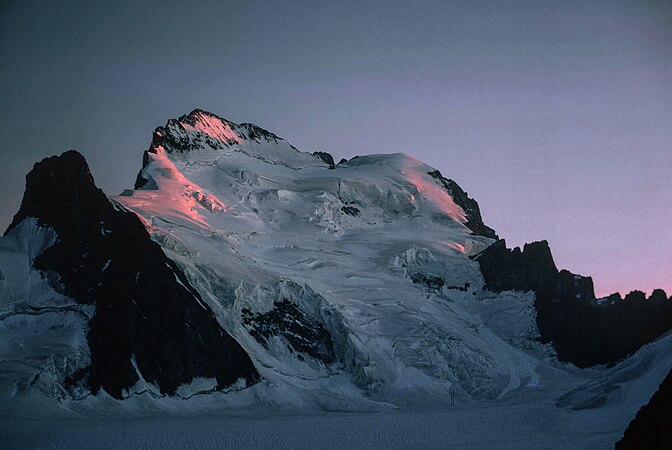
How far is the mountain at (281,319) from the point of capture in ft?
442

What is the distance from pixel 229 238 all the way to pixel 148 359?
4568cm

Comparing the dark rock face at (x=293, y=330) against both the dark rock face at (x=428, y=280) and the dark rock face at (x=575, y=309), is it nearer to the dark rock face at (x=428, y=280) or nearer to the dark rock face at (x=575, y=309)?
the dark rock face at (x=428, y=280)

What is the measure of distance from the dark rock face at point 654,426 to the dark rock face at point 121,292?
66.6m

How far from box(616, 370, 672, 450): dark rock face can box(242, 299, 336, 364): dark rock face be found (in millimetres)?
72508

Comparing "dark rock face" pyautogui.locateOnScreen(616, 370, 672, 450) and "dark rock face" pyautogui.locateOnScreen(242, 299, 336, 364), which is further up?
"dark rock face" pyautogui.locateOnScreen(242, 299, 336, 364)

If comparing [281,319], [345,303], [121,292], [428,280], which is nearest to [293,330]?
[281,319]

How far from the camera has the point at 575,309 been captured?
181500 millimetres

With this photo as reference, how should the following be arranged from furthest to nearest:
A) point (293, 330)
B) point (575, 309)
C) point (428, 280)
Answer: point (428, 280)
point (575, 309)
point (293, 330)

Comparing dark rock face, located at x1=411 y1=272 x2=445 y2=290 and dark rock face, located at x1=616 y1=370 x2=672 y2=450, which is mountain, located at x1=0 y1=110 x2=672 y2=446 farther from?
dark rock face, located at x1=616 y1=370 x2=672 y2=450

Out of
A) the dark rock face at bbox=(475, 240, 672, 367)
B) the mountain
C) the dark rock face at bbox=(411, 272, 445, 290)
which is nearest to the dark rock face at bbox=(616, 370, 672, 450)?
the mountain

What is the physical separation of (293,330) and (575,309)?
5210 centimetres

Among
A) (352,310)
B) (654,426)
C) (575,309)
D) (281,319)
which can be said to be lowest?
(654,426)

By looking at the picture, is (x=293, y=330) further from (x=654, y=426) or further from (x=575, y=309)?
(x=654, y=426)

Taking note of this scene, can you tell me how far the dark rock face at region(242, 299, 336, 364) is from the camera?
15925 centimetres
